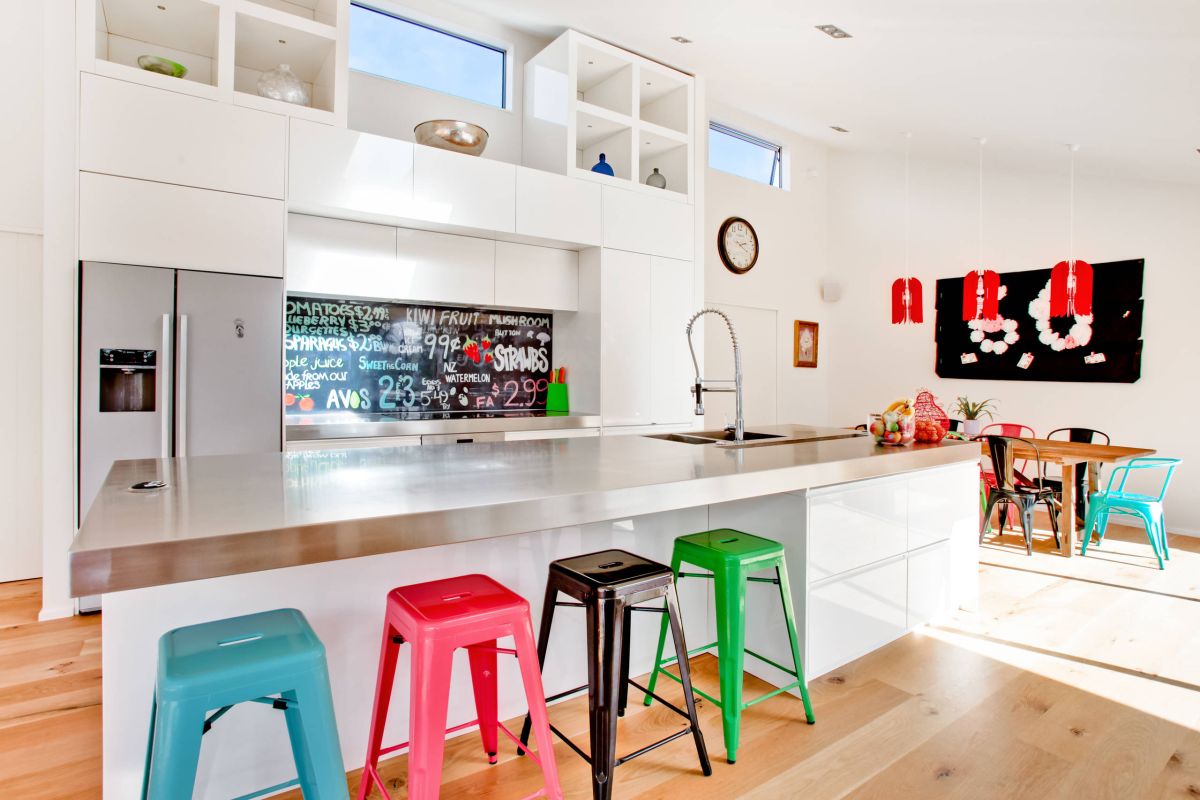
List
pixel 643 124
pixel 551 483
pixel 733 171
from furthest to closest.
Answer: pixel 733 171 → pixel 643 124 → pixel 551 483

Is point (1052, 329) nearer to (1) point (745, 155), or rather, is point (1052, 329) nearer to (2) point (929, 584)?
(1) point (745, 155)

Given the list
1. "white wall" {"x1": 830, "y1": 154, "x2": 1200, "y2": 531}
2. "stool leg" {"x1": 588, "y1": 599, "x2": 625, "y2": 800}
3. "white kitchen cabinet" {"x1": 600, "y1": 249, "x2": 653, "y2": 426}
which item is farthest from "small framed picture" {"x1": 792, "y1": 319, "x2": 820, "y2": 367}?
"stool leg" {"x1": 588, "y1": 599, "x2": 625, "y2": 800}

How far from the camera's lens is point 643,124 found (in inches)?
177

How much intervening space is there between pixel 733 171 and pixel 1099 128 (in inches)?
109

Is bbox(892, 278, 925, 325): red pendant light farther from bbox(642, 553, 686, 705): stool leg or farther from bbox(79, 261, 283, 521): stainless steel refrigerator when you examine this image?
bbox(79, 261, 283, 521): stainless steel refrigerator

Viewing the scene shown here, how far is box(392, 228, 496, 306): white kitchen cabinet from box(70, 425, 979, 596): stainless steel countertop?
1748 mm

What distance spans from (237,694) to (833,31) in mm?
3937

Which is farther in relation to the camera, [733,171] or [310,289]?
[733,171]

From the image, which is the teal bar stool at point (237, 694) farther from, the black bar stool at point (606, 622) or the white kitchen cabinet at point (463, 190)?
the white kitchen cabinet at point (463, 190)

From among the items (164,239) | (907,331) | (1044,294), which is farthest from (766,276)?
(164,239)

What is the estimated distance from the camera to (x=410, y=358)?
4.14m

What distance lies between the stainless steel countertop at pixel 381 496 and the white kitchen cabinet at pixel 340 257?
1.71m

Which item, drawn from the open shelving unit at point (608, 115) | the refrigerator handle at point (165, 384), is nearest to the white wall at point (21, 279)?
the refrigerator handle at point (165, 384)

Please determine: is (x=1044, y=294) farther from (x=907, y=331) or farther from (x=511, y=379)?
(x=511, y=379)
